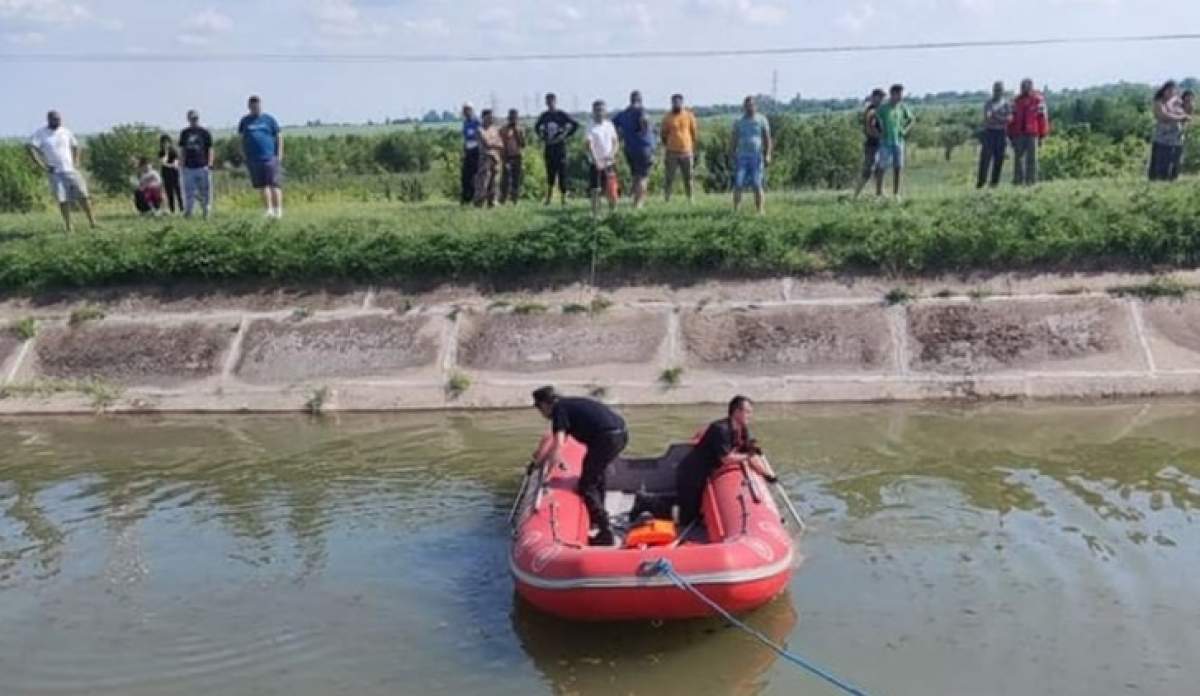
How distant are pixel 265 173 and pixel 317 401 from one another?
16.0 ft

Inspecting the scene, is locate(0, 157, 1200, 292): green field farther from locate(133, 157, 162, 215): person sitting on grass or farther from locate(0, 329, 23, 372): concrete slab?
locate(133, 157, 162, 215): person sitting on grass

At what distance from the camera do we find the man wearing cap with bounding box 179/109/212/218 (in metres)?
19.5

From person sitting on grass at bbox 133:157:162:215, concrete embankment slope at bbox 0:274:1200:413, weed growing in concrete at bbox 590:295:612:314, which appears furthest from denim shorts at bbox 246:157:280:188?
weed growing in concrete at bbox 590:295:612:314

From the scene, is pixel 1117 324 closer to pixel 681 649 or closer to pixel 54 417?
pixel 681 649

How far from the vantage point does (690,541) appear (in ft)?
33.7

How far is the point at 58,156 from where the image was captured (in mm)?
18719

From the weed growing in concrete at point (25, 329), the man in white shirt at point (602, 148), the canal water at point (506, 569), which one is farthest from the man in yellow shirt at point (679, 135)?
the weed growing in concrete at point (25, 329)

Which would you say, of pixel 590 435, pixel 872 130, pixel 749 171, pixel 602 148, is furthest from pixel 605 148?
pixel 590 435

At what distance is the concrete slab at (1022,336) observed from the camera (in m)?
15.7

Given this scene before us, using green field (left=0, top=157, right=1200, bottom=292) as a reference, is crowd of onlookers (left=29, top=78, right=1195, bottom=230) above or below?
above

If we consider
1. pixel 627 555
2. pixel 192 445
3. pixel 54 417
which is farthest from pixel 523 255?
pixel 627 555

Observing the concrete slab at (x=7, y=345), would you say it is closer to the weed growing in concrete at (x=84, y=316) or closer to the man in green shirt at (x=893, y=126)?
the weed growing in concrete at (x=84, y=316)

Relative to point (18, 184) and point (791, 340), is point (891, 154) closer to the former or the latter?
point (791, 340)

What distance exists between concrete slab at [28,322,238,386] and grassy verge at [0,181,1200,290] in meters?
0.99
